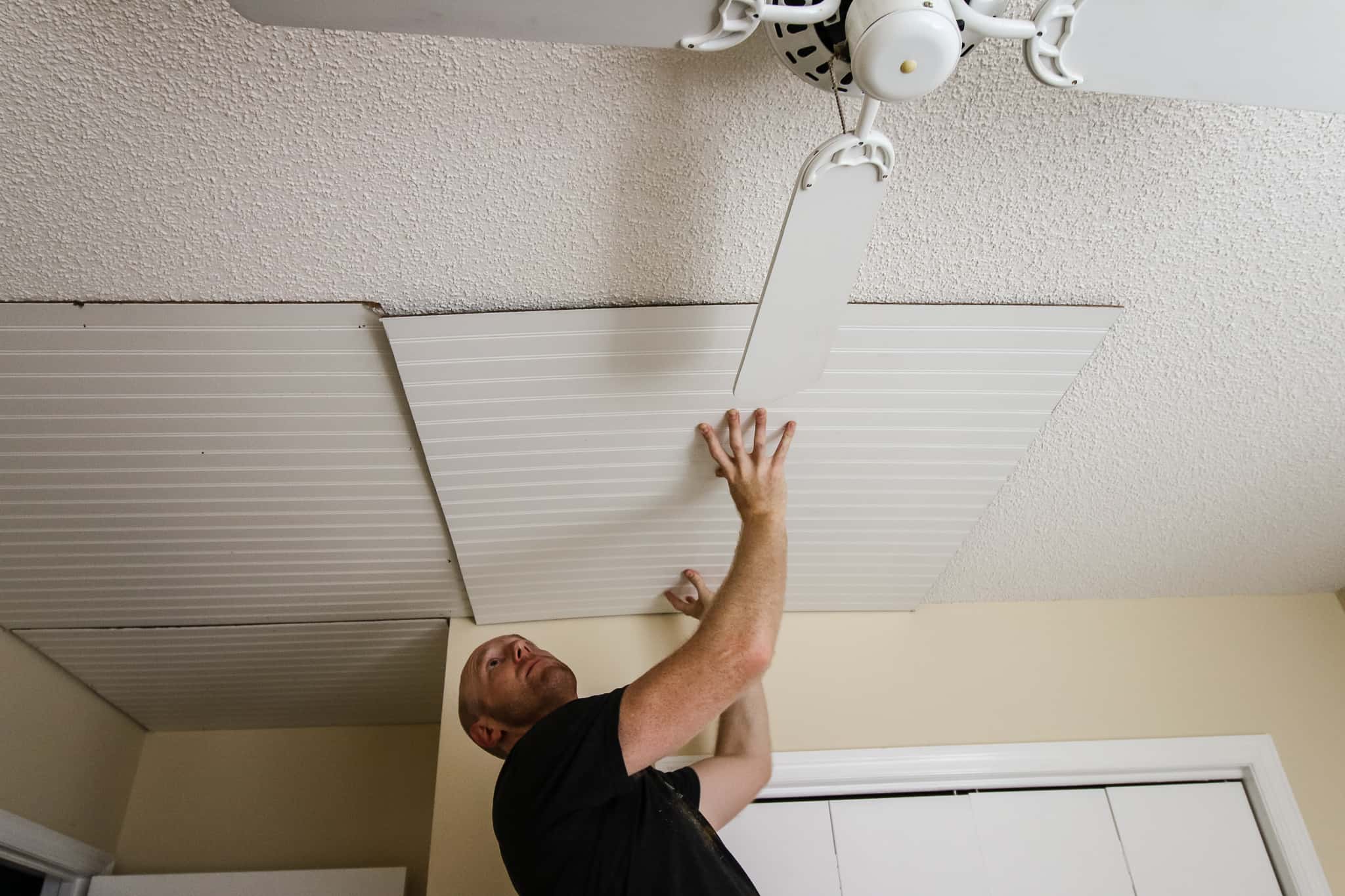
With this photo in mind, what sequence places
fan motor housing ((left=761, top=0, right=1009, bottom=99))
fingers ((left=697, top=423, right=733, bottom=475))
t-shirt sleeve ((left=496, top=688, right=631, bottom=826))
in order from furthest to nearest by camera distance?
fingers ((left=697, top=423, right=733, bottom=475)) → t-shirt sleeve ((left=496, top=688, right=631, bottom=826)) → fan motor housing ((left=761, top=0, right=1009, bottom=99))

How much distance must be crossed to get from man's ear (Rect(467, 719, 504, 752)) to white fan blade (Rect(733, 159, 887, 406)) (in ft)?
2.46

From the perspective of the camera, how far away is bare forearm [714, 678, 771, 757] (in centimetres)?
173

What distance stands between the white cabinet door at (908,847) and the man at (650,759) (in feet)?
1.68

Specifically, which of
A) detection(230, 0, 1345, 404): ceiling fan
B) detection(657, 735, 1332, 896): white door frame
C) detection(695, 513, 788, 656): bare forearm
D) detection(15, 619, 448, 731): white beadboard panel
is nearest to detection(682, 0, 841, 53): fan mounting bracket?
detection(230, 0, 1345, 404): ceiling fan

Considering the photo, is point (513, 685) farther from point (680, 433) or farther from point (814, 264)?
point (814, 264)

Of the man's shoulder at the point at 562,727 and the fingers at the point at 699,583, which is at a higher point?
the fingers at the point at 699,583

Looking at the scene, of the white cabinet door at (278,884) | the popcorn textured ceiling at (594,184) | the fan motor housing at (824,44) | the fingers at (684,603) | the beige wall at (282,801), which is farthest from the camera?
the beige wall at (282,801)

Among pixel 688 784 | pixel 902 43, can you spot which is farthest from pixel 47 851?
pixel 902 43

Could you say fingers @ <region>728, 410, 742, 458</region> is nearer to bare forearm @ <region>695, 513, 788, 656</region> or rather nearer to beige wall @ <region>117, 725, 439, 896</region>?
bare forearm @ <region>695, 513, 788, 656</region>

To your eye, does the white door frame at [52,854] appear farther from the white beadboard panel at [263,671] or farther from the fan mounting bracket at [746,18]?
the fan mounting bracket at [746,18]

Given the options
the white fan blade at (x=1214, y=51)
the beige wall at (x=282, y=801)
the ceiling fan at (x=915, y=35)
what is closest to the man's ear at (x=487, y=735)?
the beige wall at (x=282, y=801)

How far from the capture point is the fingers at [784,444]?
1436 mm

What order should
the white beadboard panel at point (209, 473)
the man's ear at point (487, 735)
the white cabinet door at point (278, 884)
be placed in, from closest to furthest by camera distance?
the white beadboard panel at point (209, 473)
the man's ear at point (487, 735)
the white cabinet door at point (278, 884)

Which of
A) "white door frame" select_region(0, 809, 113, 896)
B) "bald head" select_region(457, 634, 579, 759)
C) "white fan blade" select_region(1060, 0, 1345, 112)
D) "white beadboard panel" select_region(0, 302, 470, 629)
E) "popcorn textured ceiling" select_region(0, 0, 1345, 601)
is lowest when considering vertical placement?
"white door frame" select_region(0, 809, 113, 896)
